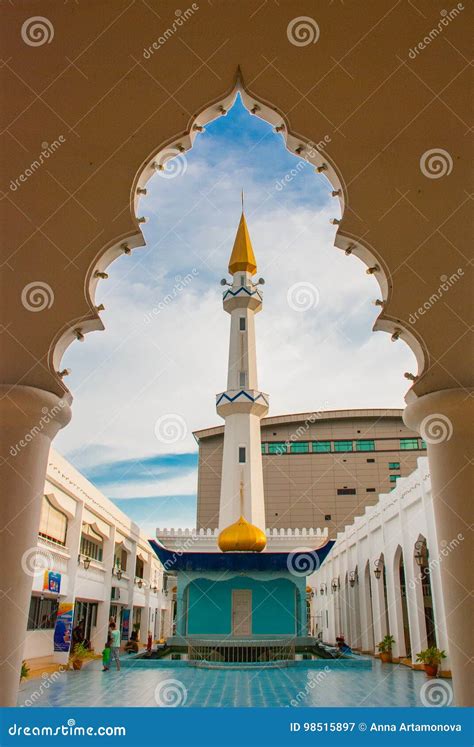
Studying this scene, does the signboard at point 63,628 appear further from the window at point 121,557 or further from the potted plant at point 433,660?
the window at point 121,557

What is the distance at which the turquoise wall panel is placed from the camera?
1675cm

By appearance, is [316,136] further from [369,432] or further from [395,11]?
[369,432]

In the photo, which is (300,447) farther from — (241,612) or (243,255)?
(241,612)

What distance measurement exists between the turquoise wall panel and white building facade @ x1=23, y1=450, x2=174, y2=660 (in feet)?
11.2

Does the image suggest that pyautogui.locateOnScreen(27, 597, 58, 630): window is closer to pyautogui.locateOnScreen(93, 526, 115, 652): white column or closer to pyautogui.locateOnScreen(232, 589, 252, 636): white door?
pyautogui.locateOnScreen(93, 526, 115, 652): white column

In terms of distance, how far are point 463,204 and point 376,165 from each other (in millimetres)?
652

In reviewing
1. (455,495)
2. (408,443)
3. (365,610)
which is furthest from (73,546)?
(408,443)

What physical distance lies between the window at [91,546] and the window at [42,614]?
247 centimetres

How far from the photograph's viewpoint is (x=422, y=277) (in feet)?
13.2

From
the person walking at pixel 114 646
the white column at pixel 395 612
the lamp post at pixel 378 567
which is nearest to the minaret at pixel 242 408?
the lamp post at pixel 378 567

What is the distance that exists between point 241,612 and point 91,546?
624 cm

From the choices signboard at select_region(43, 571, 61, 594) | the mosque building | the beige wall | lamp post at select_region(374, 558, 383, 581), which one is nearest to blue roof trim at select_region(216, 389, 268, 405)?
the mosque building
